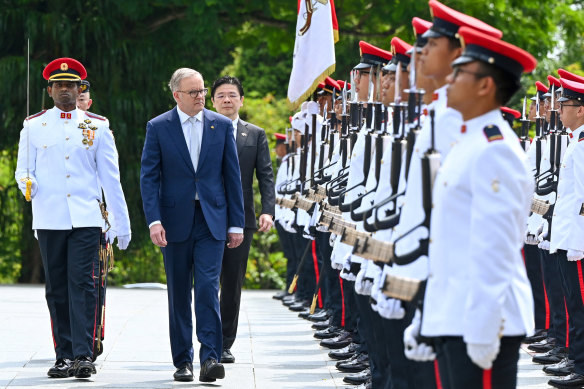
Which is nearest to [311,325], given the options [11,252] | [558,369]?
[558,369]

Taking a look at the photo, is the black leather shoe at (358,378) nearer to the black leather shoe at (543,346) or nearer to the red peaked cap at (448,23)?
the black leather shoe at (543,346)

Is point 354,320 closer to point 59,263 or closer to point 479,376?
point 59,263

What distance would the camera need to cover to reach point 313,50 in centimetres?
1006

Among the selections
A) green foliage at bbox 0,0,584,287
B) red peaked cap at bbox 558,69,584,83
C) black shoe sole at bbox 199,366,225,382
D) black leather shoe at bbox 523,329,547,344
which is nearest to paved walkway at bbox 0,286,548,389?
black shoe sole at bbox 199,366,225,382

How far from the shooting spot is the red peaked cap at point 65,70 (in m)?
8.23

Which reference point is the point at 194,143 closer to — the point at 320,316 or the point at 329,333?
the point at 329,333

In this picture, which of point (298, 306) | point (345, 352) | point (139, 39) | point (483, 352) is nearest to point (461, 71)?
point (483, 352)

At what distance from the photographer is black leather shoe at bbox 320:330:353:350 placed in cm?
991

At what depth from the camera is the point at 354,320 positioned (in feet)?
31.3

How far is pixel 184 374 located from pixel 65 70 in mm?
2203

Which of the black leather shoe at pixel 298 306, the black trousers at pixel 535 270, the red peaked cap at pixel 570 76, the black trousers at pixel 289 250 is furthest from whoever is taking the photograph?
the black trousers at pixel 289 250

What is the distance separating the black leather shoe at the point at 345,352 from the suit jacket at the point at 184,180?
1.49 metres

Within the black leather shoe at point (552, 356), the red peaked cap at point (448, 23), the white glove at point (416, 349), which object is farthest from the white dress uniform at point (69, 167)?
the white glove at point (416, 349)

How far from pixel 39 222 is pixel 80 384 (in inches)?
47.1
